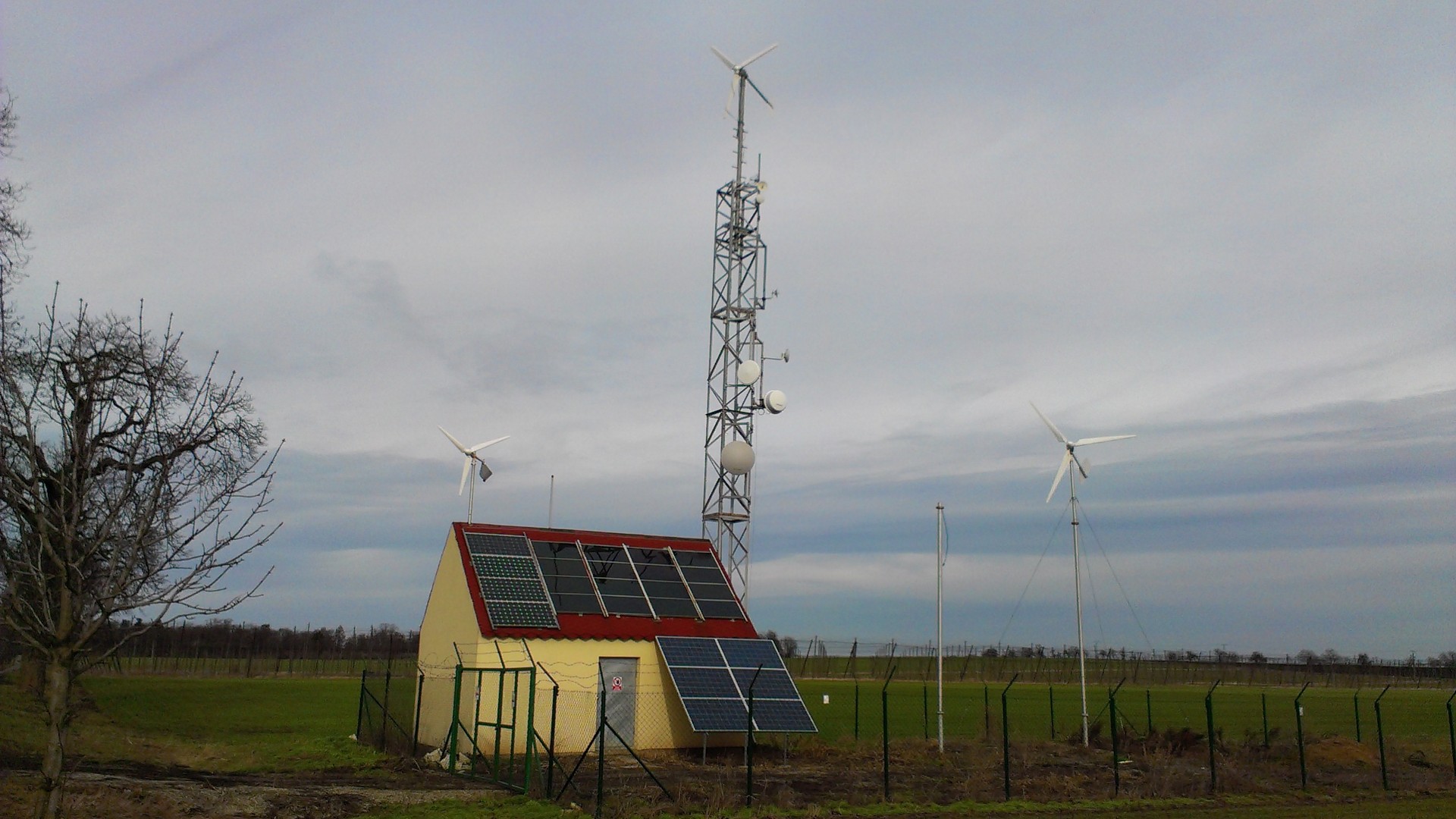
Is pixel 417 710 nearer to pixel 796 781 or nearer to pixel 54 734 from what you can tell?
pixel 796 781

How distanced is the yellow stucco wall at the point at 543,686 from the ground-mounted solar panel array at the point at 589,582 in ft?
2.12

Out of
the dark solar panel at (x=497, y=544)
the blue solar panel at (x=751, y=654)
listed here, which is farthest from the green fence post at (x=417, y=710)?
the blue solar panel at (x=751, y=654)

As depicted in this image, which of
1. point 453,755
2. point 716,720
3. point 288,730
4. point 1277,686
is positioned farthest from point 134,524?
point 1277,686

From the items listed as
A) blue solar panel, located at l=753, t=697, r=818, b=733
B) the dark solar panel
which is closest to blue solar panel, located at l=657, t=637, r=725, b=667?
blue solar panel, located at l=753, t=697, r=818, b=733

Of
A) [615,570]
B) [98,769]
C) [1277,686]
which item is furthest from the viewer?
[1277,686]

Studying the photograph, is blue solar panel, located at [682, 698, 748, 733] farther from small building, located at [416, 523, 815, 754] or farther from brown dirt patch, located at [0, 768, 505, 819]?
brown dirt patch, located at [0, 768, 505, 819]

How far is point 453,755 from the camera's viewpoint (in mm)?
20922

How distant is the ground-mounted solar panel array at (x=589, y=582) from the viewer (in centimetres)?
2383

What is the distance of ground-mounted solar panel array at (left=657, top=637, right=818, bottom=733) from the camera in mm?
22062

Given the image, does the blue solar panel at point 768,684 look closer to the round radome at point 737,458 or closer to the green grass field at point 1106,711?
the green grass field at point 1106,711

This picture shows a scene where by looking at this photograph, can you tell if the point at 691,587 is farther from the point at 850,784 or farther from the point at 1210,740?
the point at 1210,740

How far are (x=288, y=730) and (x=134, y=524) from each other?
74.9 feet

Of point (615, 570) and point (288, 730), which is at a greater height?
point (615, 570)

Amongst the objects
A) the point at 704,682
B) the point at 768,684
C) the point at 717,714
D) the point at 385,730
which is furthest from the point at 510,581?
the point at 768,684
